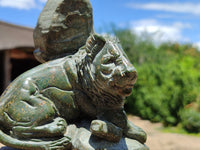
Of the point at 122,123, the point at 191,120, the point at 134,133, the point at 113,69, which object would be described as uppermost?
the point at 113,69

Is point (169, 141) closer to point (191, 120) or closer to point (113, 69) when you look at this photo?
point (191, 120)

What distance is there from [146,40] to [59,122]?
1196 cm

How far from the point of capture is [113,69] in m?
1.71

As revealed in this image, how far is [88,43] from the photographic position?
185cm

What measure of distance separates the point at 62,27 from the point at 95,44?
0.48 metres

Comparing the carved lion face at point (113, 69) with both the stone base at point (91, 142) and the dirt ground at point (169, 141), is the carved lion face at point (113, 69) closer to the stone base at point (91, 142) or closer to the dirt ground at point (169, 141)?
the stone base at point (91, 142)

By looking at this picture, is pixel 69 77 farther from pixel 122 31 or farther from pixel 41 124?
pixel 122 31

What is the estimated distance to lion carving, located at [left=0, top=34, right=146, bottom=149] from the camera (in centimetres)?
175

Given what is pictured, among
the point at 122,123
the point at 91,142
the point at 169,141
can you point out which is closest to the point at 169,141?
the point at 169,141

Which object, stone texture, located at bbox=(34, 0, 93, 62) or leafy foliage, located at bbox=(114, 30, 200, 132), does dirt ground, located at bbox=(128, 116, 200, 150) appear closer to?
leafy foliage, located at bbox=(114, 30, 200, 132)

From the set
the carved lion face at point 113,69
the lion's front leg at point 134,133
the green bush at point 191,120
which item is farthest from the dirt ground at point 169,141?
the carved lion face at point 113,69

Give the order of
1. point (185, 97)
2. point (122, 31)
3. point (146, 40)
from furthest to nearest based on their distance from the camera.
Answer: point (146, 40) → point (122, 31) → point (185, 97)

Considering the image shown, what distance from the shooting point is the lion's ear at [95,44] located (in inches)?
70.7

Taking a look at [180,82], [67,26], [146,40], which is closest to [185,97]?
[180,82]
